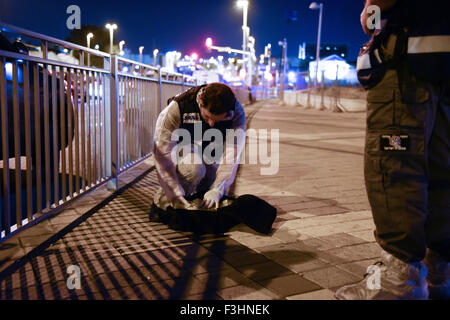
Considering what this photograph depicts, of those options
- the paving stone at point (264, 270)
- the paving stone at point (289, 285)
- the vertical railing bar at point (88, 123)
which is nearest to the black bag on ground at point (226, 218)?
the paving stone at point (264, 270)

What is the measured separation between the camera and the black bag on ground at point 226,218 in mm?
3729

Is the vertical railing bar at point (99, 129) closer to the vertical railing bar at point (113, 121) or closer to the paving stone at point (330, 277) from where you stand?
the vertical railing bar at point (113, 121)

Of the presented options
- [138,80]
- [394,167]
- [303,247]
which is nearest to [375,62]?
[394,167]

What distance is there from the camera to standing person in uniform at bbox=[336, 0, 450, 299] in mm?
2238

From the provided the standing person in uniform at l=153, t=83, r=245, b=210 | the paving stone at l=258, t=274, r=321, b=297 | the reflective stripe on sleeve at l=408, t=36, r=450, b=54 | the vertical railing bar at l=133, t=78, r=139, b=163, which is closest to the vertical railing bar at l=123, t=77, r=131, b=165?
the vertical railing bar at l=133, t=78, r=139, b=163

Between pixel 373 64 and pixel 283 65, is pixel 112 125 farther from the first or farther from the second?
pixel 283 65

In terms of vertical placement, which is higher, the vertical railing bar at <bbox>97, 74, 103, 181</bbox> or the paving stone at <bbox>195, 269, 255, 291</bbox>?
the vertical railing bar at <bbox>97, 74, 103, 181</bbox>

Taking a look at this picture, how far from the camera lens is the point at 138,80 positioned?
638cm

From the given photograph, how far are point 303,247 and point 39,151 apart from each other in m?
2.17

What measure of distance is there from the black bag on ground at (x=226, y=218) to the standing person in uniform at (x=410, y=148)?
1.40m

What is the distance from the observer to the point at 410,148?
7.34ft

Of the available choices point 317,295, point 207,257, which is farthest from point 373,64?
point 207,257

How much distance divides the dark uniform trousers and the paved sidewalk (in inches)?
23.3

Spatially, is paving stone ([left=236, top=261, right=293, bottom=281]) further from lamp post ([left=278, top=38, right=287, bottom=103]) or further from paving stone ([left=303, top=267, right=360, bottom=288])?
lamp post ([left=278, top=38, right=287, bottom=103])
